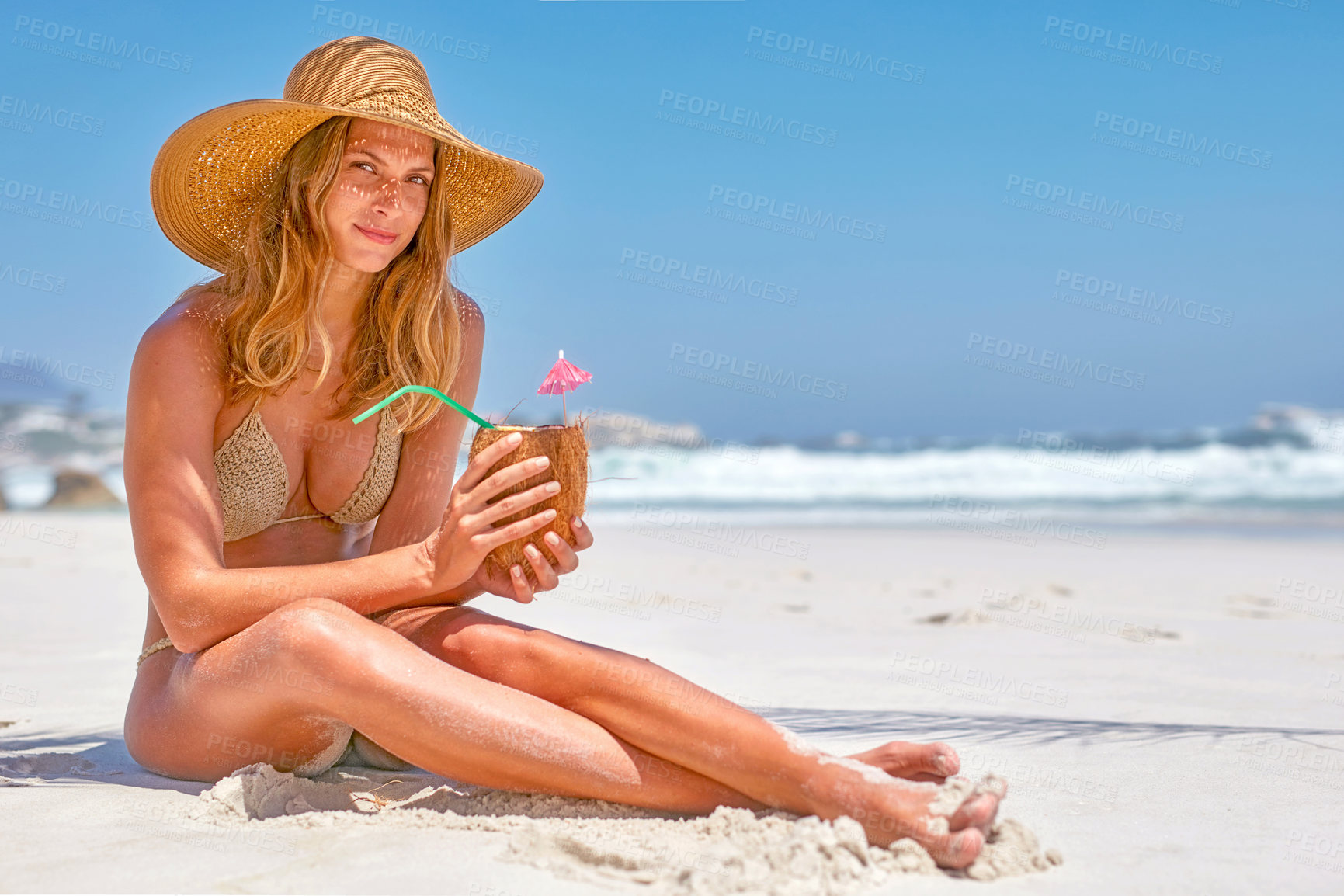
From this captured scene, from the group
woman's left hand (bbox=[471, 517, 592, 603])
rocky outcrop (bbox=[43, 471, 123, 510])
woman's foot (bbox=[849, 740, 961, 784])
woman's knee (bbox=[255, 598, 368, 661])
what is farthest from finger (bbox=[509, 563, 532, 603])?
rocky outcrop (bbox=[43, 471, 123, 510])

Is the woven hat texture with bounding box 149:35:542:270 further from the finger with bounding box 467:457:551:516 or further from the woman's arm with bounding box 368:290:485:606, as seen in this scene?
the finger with bounding box 467:457:551:516

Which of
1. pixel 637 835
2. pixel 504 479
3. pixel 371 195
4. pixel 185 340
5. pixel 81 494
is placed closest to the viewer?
pixel 637 835

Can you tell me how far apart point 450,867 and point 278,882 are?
28 cm

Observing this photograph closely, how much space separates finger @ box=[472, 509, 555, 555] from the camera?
2.21 metres

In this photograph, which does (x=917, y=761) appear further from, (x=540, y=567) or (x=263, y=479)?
(x=263, y=479)

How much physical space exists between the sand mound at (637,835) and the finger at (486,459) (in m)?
0.66

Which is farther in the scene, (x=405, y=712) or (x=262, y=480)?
(x=262, y=480)

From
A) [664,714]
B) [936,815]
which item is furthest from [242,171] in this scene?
[936,815]

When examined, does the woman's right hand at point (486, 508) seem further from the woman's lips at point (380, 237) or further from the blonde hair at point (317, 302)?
the woman's lips at point (380, 237)

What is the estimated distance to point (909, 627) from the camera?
522 centimetres

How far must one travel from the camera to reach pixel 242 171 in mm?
2789

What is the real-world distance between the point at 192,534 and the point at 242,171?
1.02 m

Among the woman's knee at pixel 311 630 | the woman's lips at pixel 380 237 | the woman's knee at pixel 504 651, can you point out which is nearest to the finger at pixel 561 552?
the woman's knee at pixel 504 651

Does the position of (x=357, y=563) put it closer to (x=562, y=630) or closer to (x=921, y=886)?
(x=921, y=886)
